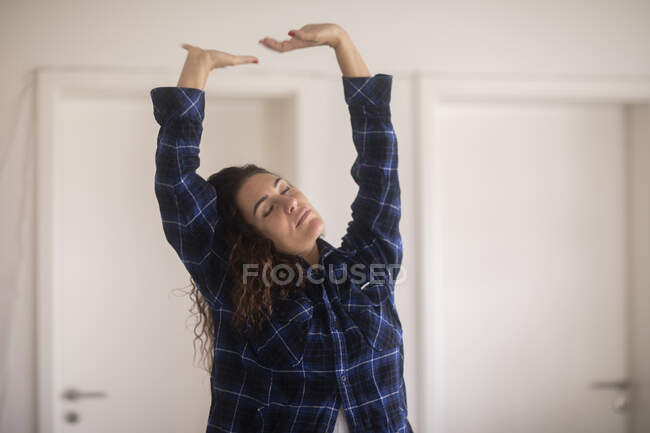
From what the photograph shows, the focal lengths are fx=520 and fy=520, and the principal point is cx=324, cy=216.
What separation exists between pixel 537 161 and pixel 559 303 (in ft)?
1.74

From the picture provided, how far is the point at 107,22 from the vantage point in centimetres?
160

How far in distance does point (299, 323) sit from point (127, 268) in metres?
0.94

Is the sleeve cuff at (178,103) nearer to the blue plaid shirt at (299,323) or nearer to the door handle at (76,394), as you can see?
the blue plaid shirt at (299,323)

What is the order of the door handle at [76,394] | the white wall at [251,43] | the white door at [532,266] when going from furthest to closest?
the white door at [532,266] → the door handle at [76,394] → the white wall at [251,43]

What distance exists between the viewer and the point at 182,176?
93 centimetres

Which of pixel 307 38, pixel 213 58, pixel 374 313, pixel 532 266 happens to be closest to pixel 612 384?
pixel 532 266

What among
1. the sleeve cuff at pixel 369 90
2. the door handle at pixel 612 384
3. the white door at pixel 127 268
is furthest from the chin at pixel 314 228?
the door handle at pixel 612 384

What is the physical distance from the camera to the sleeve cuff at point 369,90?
3.52ft

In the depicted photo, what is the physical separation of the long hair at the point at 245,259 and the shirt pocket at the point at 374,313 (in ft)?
0.36

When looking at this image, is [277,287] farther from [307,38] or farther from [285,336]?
[307,38]

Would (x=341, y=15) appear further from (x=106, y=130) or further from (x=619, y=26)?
(x=619, y=26)

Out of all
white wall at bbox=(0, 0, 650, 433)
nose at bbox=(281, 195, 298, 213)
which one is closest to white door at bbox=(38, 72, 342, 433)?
white wall at bbox=(0, 0, 650, 433)

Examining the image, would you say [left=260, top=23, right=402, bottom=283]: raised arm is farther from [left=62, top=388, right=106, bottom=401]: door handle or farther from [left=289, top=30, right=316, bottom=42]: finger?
[left=62, top=388, right=106, bottom=401]: door handle

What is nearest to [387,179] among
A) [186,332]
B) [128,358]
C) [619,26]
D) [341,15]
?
[341,15]
